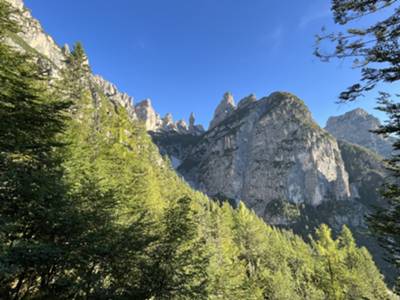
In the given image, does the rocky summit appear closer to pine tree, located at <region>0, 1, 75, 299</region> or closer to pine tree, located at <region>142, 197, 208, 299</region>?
pine tree, located at <region>142, 197, 208, 299</region>

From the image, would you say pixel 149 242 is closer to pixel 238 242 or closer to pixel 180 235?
pixel 180 235

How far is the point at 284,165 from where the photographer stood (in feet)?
580

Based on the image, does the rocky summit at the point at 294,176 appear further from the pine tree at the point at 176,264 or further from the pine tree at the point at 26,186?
the pine tree at the point at 26,186

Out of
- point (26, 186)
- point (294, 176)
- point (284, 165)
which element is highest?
point (284, 165)

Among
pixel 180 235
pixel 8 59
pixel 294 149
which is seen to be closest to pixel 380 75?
pixel 180 235

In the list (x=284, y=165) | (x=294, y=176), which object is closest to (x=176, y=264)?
(x=294, y=176)

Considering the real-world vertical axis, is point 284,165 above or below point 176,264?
above

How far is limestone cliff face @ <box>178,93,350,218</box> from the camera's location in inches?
6703

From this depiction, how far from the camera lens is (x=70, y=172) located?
12836mm

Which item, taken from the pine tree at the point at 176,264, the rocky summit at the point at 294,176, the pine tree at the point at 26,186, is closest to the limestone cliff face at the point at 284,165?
the rocky summit at the point at 294,176

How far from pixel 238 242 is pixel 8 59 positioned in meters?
36.5

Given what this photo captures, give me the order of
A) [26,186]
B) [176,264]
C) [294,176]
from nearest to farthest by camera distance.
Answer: [26,186] < [176,264] < [294,176]

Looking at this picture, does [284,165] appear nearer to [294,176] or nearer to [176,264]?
[294,176]

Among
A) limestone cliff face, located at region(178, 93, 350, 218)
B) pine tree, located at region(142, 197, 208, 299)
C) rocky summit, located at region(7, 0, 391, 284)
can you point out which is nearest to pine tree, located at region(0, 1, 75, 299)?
pine tree, located at region(142, 197, 208, 299)
